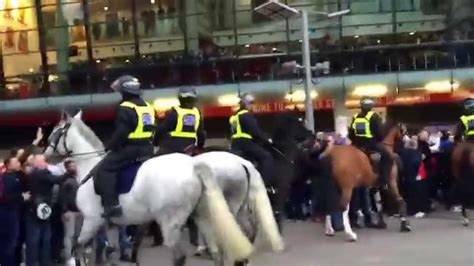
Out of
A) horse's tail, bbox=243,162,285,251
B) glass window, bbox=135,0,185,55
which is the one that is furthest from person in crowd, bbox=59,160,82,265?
glass window, bbox=135,0,185,55

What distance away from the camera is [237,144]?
48.6 feet

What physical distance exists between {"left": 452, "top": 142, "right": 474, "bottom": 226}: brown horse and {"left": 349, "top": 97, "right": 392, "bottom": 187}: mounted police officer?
3.83ft

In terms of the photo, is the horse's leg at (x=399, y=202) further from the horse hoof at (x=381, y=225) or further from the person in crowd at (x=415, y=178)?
the person in crowd at (x=415, y=178)

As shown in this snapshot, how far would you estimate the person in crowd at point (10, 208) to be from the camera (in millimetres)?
12758

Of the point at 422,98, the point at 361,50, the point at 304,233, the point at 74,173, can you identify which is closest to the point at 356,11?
the point at 361,50

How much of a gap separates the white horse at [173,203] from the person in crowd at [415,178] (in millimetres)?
7421

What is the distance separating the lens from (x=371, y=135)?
16.6 meters

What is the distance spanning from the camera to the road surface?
522 inches

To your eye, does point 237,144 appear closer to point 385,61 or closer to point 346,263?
point 346,263

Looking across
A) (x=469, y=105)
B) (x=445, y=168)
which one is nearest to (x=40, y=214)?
(x=469, y=105)

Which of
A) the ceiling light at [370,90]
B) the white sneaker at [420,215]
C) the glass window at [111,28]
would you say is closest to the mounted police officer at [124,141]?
Result: the white sneaker at [420,215]

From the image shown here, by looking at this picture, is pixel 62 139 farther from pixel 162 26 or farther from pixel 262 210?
pixel 162 26

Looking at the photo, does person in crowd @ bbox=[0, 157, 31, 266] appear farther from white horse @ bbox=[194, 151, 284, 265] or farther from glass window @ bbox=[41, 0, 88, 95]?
glass window @ bbox=[41, 0, 88, 95]

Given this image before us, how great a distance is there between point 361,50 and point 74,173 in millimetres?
24546
